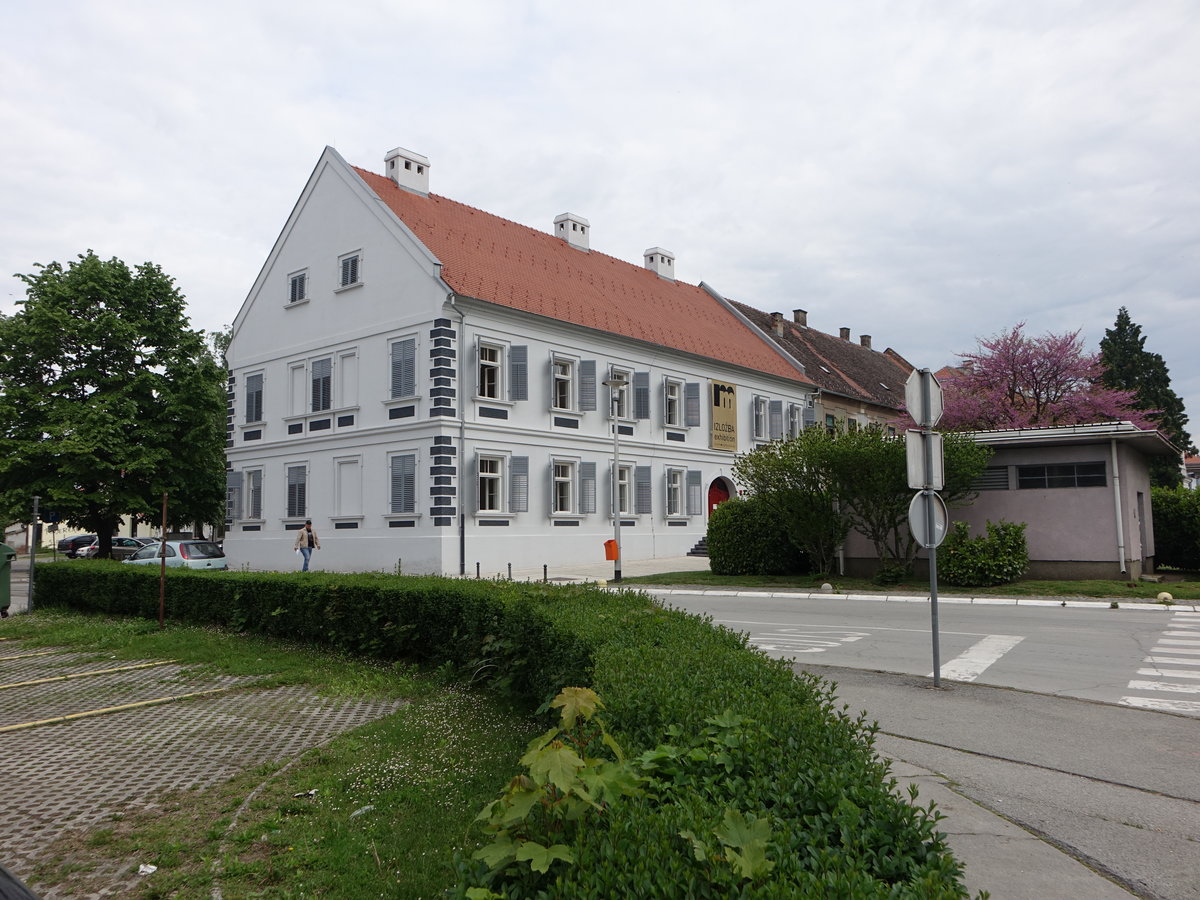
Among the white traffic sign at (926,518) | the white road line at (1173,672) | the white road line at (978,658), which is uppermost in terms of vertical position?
the white traffic sign at (926,518)

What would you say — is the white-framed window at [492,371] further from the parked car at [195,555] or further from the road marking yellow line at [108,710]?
the road marking yellow line at [108,710]

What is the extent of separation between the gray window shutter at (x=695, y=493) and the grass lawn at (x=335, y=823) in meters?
28.6

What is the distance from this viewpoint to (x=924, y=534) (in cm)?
970

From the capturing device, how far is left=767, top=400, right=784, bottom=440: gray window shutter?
4150cm

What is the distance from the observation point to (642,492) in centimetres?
3456

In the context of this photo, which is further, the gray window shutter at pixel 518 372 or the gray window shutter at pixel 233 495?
the gray window shutter at pixel 233 495

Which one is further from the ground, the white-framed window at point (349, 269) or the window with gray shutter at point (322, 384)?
the white-framed window at point (349, 269)

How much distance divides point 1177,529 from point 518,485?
2022 centimetres

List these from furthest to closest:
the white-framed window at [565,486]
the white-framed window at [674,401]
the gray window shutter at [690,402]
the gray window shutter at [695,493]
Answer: the gray window shutter at [690,402] < the gray window shutter at [695,493] < the white-framed window at [674,401] < the white-framed window at [565,486]

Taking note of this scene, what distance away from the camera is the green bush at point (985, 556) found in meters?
21.6

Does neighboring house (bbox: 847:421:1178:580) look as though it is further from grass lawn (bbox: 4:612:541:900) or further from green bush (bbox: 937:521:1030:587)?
grass lawn (bbox: 4:612:541:900)

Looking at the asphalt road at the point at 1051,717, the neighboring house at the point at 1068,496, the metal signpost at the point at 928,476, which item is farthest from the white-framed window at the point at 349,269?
the metal signpost at the point at 928,476

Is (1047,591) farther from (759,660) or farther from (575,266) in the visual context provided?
(575,266)

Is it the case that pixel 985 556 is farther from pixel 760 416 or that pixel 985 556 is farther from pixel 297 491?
pixel 297 491
